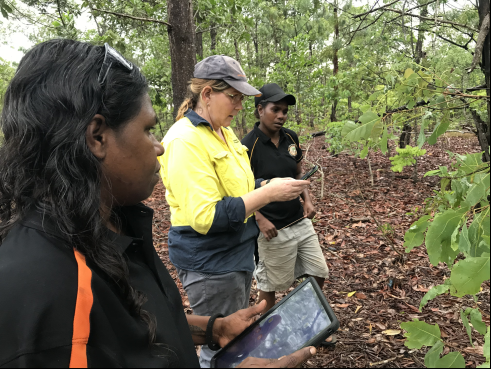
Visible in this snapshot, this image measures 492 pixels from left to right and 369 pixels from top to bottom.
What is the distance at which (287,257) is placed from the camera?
3.40 metres

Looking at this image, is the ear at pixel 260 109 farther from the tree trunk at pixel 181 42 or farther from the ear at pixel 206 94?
the tree trunk at pixel 181 42

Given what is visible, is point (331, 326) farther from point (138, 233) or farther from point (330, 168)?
point (330, 168)

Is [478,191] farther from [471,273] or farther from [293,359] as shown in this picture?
[293,359]

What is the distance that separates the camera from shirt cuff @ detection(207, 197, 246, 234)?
2.04 m

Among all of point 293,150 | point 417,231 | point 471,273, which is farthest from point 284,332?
point 293,150

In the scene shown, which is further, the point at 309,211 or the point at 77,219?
the point at 309,211

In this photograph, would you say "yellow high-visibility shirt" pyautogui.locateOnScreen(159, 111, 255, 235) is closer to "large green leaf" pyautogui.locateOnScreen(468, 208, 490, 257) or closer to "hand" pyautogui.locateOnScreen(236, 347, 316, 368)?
"hand" pyautogui.locateOnScreen(236, 347, 316, 368)

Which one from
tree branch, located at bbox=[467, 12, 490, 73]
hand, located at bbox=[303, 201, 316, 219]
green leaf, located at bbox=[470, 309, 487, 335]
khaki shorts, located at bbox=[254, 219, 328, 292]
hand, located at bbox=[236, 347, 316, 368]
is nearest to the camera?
hand, located at bbox=[236, 347, 316, 368]

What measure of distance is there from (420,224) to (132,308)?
1.33 metres

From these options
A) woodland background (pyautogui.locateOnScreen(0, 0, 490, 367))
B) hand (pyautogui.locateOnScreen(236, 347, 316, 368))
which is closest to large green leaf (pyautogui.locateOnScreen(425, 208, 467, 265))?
woodland background (pyautogui.locateOnScreen(0, 0, 490, 367))

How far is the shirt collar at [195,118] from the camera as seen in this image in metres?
2.20

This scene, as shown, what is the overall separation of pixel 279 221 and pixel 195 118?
1.55 meters

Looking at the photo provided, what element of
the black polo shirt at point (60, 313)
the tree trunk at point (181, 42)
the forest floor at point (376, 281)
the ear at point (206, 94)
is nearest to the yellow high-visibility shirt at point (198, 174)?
the ear at point (206, 94)

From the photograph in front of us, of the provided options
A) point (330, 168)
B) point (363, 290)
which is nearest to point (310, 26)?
point (330, 168)
